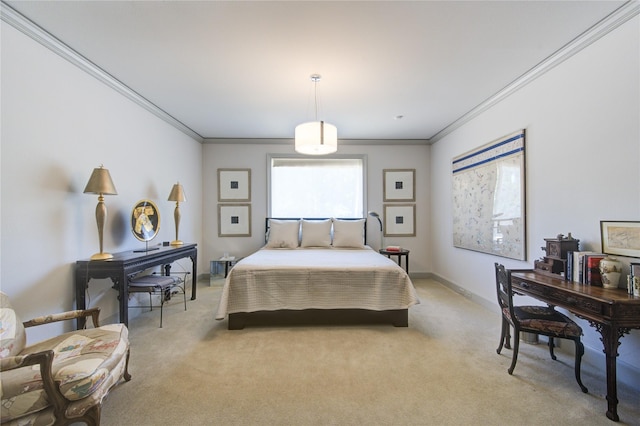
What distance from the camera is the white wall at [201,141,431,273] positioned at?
4992mm

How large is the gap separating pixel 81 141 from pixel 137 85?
898mm

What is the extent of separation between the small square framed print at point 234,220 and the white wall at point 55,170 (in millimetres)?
1805

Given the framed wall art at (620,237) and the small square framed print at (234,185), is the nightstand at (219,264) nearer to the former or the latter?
the small square framed print at (234,185)

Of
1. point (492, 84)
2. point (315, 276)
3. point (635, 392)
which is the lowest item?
point (635, 392)

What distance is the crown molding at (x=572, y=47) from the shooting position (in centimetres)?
186

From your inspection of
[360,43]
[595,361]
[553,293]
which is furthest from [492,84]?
[595,361]

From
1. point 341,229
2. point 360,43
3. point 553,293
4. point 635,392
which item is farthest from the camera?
point 341,229

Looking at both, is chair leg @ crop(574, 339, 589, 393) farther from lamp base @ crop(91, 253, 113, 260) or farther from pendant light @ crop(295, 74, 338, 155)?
lamp base @ crop(91, 253, 113, 260)

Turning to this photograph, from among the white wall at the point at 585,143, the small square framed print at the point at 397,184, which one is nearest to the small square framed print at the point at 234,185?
the small square framed print at the point at 397,184

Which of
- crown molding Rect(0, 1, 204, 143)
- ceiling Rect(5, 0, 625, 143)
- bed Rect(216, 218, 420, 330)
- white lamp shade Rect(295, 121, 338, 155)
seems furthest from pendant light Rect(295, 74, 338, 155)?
crown molding Rect(0, 1, 204, 143)

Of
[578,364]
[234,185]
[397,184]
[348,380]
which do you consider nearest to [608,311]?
[578,364]

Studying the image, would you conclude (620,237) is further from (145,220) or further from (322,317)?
(145,220)

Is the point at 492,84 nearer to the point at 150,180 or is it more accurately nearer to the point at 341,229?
the point at 341,229

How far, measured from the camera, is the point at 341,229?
4.40 m
